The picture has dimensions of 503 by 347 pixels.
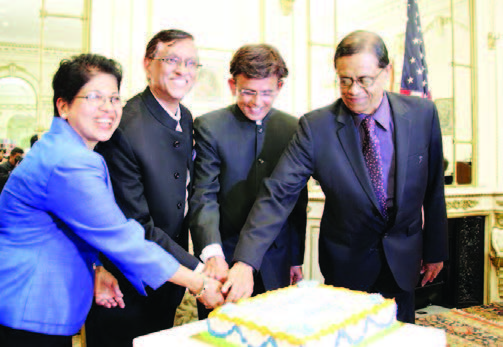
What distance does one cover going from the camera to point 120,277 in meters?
1.97

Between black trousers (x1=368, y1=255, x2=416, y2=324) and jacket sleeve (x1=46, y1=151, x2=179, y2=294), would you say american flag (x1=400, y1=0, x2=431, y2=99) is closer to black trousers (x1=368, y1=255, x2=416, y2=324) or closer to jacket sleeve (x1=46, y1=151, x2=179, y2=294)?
black trousers (x1=368, y1=255, x2=416, y2=324)

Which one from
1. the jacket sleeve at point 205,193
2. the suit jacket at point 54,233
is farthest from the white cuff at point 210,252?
the suit jacket at point 54,233

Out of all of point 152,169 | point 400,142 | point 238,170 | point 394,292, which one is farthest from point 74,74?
point 394,292

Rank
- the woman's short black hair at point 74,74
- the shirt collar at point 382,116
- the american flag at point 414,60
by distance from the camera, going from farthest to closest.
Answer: the american flag at point 414,60, the shirt collar at point 382,116, the woman's short black hair at point 74,74

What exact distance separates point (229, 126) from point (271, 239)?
581mm

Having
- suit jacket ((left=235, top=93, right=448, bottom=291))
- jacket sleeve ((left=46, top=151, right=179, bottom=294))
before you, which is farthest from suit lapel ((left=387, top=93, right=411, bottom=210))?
jacket sleeve ((left=46, top=151, right=179, bottom=294))

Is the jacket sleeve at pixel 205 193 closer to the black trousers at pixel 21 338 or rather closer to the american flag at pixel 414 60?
the black trousers at pixel 21 338

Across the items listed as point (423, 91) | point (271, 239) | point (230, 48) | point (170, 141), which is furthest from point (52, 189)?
point (423, 91)

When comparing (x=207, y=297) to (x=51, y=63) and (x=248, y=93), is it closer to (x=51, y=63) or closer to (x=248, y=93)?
(x=248, y=93)

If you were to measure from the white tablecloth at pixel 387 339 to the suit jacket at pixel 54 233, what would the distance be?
304mm

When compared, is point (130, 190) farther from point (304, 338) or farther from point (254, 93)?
point (304, 338)

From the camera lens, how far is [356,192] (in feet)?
6.39

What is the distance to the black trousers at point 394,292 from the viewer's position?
201 centimetres

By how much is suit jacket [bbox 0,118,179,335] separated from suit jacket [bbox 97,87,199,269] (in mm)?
352
